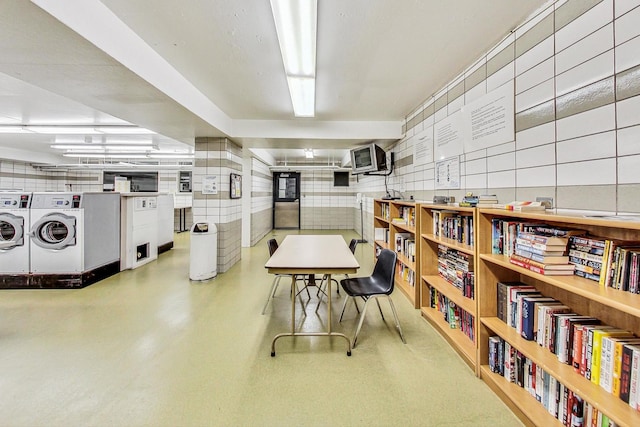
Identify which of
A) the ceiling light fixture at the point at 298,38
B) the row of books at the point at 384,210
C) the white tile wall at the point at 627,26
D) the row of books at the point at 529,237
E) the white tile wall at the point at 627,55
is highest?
the ceiling light fixture at the point at 298,38

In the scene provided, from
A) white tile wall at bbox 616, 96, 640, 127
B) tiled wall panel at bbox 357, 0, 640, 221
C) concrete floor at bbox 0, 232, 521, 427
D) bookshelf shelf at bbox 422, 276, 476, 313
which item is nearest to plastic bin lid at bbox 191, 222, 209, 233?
concrete floor at bbox 0, 232, 521, 427

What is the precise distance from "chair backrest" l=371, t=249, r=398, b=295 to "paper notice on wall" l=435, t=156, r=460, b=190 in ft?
3.71

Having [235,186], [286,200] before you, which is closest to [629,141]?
[235,186]

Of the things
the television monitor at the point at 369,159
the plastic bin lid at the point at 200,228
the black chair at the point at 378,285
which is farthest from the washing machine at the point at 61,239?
the television monitor at the point at 369,159

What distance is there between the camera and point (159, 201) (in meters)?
6.06

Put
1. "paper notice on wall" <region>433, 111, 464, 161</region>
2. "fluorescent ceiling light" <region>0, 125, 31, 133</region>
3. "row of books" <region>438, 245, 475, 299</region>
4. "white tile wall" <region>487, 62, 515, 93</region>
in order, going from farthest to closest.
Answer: "fluorescent ceiling light" <region>0, 125, 31, 133</region>, "paper notice on wall" <region>433, 111, 464, 161</region>, "row of books" <region>438, 245, 475, 299</region>, "white tile wall" <region>487, 62, 515, 93</region>

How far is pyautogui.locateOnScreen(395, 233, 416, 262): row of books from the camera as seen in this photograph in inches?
140

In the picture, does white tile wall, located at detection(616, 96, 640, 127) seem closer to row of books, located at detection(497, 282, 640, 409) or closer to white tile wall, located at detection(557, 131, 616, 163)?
white tile wall, located at detection(557, 131, 616, 163)

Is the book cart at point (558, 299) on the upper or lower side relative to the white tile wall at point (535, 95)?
lower

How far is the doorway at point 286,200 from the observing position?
10398mm

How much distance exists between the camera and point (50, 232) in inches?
157

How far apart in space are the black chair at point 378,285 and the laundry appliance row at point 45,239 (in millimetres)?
4082

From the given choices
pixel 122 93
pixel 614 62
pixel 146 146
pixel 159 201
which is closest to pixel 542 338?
pixel 614 62

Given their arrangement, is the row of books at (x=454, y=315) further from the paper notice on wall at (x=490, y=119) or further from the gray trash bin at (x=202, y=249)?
the gray trash bin at (x=202, y=249)
